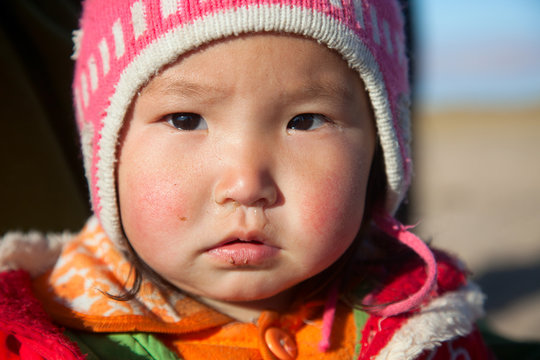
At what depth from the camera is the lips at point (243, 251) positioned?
1.01 meters

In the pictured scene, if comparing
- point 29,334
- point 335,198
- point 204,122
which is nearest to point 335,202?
point 335,198

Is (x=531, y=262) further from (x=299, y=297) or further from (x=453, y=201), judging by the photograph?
(x=299, y=297)

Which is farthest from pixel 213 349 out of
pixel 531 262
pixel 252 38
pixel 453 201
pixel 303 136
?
pixel 453 201

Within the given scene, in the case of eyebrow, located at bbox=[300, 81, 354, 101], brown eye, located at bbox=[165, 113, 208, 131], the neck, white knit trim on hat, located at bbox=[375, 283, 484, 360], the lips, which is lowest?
white knit trim on hat, located at bbox=[375, 283, 484, 360]

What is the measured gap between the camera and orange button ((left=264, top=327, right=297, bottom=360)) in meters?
1.15

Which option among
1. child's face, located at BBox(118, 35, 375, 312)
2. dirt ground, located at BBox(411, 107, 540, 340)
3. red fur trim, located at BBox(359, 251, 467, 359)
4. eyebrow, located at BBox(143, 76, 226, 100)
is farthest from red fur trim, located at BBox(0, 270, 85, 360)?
dirt ground, located at BBox(411, 107, 540, 340)

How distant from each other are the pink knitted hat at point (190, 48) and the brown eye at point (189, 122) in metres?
0.10

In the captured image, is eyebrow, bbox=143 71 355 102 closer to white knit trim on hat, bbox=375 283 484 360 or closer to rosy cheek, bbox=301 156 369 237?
rosy cheek, bbox=301 156 369 237

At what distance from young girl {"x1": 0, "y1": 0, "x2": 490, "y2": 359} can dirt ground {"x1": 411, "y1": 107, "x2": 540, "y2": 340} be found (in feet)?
0.97

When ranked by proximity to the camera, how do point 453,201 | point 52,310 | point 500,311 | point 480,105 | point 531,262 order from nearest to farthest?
point 52,310, point 500,311, point 531,262, point 453,201, point 480,105

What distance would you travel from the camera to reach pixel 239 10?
100cm

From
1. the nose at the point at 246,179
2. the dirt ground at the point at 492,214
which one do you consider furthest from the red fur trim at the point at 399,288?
the nose at the point at 246,179

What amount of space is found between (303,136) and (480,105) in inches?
765

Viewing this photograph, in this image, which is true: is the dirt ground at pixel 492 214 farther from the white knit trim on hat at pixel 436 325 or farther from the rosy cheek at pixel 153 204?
the rosy cheek at pixel 153 204
